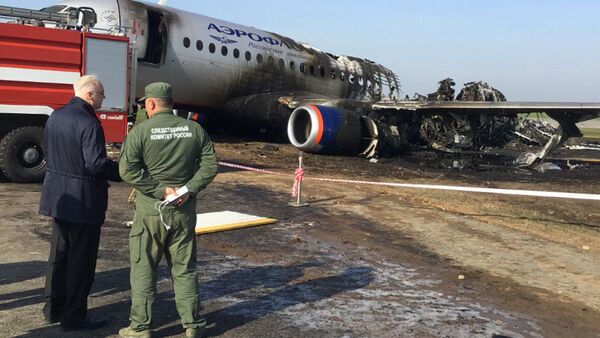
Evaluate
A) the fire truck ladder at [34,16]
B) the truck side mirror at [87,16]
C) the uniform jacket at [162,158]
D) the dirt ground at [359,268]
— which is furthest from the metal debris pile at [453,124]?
the uniform jacket at [162,158]

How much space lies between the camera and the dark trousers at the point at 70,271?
412 centimetres

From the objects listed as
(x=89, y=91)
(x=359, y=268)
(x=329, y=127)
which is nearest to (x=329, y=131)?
(x=329, y=127)

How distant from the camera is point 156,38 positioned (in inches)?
592

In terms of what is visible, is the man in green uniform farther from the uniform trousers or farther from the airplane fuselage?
the airplane fuselage

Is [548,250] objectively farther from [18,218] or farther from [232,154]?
[232,154]

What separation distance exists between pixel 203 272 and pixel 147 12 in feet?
36.0

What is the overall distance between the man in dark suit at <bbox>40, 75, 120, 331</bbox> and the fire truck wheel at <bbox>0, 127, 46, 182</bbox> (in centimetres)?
654

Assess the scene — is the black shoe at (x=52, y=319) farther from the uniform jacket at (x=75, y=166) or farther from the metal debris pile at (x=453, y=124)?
the metal debris pile at (x=453, y=124)

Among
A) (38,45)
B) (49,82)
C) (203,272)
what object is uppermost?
(38,45)

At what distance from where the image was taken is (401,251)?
22.9ft

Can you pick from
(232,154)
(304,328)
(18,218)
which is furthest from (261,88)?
(304,328)

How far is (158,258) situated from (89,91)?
1.44 meters

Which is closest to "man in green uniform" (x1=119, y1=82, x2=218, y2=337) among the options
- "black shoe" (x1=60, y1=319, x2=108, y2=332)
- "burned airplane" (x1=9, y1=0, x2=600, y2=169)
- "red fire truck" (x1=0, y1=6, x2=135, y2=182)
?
"black shoe" (x1=60, y1=319, x2=108, y2=332)

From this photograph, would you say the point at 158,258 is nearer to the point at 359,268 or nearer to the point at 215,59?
the point at 359,268
